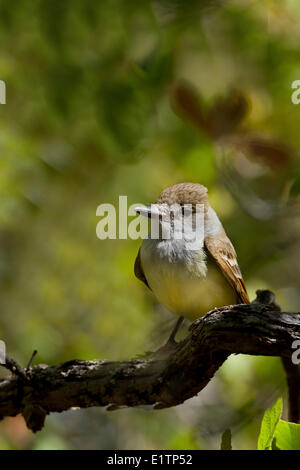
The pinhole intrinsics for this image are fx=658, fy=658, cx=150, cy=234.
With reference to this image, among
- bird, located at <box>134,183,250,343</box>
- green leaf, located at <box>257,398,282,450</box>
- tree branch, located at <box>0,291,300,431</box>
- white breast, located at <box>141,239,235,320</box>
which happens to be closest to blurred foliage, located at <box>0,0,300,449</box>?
tree branch, located at <box>0,291,300,431</box>

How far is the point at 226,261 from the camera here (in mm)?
3512

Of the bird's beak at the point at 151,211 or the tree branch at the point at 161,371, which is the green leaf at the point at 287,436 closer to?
the tree branch at the point at 161,371

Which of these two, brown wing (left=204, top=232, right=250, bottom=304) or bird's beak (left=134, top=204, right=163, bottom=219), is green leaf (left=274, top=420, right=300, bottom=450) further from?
bird's beak (left=134, top=204, right=163, bottom=219)

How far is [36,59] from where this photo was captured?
5227mm

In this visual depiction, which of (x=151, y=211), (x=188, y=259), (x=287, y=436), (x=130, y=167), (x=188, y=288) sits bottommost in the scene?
(x=287, y=436)

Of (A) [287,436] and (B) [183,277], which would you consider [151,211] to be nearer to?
(B) [183,277]

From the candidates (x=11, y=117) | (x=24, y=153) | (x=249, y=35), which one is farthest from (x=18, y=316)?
(x=249, y=35)

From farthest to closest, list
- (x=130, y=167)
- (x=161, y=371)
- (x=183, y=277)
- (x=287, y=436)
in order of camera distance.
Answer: (x=130, y=167) → (x=183, y=277) → (x=161, y=371) → (x=287, y=436)

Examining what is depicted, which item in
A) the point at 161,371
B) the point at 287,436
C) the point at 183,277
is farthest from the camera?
the point at 183,277

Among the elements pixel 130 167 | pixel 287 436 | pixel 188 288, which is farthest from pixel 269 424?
pixel 130 167

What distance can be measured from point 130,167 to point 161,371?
126 inches

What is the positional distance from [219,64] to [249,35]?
1400 millimetres

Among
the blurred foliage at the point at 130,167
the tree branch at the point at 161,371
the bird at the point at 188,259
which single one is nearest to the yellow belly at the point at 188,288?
the bird at the point at 188,259

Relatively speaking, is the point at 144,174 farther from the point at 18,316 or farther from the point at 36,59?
the point at 18,316
